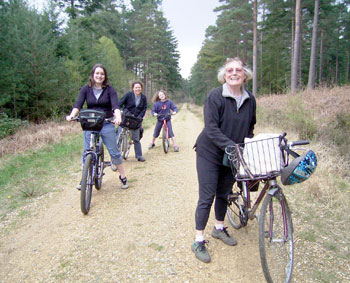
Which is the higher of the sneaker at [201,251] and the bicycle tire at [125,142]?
the bicycle tire at [125,142]

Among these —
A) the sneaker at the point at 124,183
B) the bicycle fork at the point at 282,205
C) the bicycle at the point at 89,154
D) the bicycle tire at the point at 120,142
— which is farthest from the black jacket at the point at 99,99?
the bicycle fork at the point at 282,205

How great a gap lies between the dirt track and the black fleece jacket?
44.8 inches

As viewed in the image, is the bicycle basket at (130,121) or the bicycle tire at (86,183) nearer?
the bicycle tire at (86,183)

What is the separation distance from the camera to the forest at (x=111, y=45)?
11820 millimetres

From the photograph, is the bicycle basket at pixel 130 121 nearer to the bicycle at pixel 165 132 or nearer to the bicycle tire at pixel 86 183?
the bicycle at pixel 165 132

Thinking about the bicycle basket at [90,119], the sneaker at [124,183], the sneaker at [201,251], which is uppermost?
the bicycle basket at [90,119]

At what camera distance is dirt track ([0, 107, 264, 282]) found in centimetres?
252

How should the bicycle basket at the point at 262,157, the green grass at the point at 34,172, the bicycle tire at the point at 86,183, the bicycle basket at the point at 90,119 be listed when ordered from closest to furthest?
the bicycle basket at the point at 262,157 < the bicycle tire at the point at 86,183 < the bicycle basket at the point at 90,119 < the green grass at the point at 34,172

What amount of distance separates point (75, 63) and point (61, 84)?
2.54 m

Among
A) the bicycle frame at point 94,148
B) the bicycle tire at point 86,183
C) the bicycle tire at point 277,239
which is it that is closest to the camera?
the bicycle tire at point 277,239

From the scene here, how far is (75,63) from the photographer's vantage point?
16547 mm

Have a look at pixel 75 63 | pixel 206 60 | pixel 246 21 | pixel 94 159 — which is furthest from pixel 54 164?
pixel 206 60

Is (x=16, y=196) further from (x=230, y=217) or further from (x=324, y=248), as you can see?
(x=324, y=248)

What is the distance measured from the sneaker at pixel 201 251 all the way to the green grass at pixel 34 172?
3.13 m
